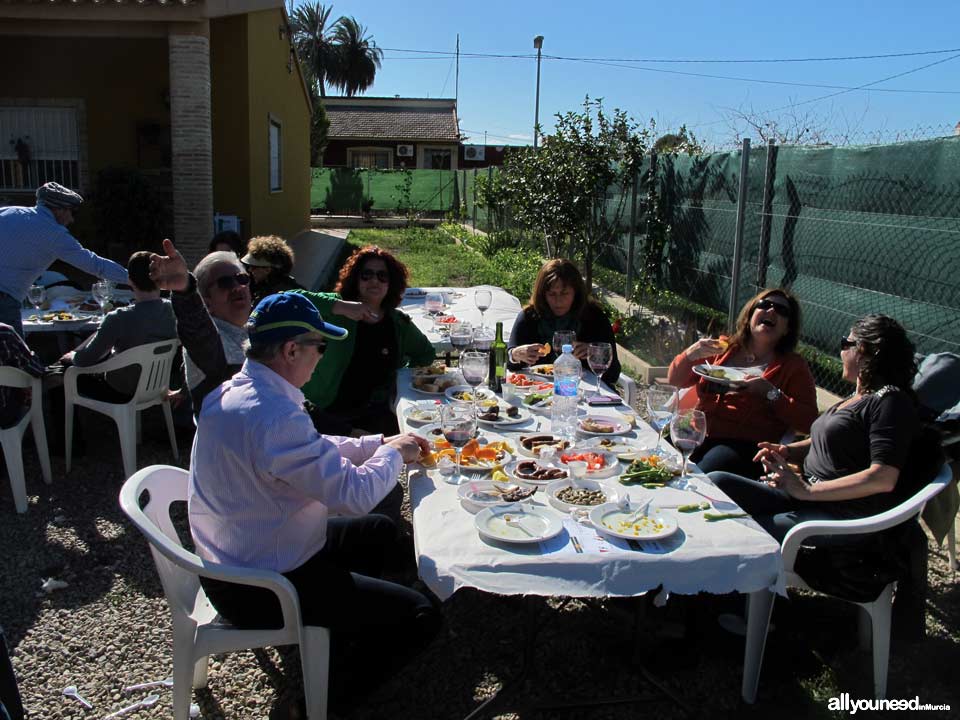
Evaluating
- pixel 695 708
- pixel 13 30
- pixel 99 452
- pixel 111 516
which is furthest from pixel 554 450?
pixel 13 30

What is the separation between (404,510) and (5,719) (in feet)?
9.16

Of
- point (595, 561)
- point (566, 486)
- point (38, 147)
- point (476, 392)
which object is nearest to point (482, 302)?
point (476, 392)

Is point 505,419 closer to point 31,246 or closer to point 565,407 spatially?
point 565,407

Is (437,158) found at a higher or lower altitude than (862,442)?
higher

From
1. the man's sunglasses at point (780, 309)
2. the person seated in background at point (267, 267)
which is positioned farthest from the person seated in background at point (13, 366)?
the man's sunglasses at point (780, 309)

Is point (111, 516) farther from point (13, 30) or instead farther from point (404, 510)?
point (13, 30)

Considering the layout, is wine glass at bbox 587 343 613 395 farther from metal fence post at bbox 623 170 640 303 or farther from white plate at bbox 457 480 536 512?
metal fence post at bbox 623 170 640 303

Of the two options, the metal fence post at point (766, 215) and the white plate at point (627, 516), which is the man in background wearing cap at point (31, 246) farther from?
the metal fence post at point (766, 215)

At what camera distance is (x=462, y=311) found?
20.1ft

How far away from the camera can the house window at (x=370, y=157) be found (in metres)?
39.2

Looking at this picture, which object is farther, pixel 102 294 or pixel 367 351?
pixel 102 294

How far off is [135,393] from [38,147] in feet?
30.4

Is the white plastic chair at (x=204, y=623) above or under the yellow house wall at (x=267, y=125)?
under

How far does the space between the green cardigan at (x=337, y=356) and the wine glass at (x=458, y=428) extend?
5.25ft
